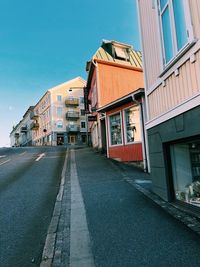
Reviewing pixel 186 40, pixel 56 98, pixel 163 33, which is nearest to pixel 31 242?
pixel 186 40

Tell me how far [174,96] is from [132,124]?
304 inches

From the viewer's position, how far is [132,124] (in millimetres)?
12859

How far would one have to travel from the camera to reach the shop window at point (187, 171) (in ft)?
16.2

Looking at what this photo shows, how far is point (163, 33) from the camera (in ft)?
18.2

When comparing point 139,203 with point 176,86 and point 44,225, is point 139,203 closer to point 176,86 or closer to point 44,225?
point 44,225

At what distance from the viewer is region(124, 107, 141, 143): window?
12469mm

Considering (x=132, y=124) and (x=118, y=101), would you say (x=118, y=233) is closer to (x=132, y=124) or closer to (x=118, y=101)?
(x=132, y=124)

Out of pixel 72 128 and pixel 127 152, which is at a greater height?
pixel 72 128

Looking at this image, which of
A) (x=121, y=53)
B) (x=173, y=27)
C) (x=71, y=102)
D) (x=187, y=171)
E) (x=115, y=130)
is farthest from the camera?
(x=71, y=102)

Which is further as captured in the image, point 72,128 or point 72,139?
point 72,139

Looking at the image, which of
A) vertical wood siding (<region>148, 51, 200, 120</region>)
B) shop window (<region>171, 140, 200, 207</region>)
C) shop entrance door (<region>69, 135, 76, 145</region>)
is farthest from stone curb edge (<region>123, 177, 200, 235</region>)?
shop entrance door (<region>69, 135, 76, 145</region>)

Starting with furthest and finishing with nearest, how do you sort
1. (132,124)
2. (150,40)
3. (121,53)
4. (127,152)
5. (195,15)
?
(121,53) → (127,152) → (132,124) → (150,40) → (195,15)

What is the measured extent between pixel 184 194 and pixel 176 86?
2.39 meters

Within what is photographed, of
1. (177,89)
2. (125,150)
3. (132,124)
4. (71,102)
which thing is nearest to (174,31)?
(177,89)
